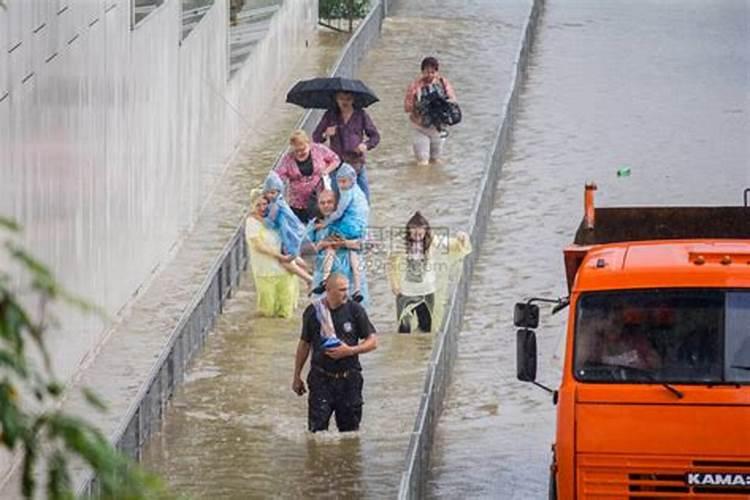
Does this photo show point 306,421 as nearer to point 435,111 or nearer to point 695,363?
point 695,363

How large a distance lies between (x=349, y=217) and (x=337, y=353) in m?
3.43

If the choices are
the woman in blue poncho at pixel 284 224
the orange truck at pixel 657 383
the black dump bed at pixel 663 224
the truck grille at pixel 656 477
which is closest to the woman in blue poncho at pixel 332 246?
the woman in blue poncho at pixel 284 224

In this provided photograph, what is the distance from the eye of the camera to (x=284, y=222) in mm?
18219

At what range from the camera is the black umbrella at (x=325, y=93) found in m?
21.1

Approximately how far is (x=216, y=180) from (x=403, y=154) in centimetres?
231

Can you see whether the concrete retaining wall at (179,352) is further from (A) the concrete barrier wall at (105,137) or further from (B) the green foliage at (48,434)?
(B) the green foliage at (48,434)

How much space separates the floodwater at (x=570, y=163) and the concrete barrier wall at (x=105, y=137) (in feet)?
9.72

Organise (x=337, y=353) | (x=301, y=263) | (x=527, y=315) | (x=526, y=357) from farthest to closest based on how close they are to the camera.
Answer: (x=301, y=263) → (x=337, y=353) → (x=527, y=315) → (x=526, y=357)

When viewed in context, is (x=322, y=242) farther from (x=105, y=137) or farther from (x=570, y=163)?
(x=570, y=163)

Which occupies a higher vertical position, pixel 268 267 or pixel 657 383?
pixel 657 383

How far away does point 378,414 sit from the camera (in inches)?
628

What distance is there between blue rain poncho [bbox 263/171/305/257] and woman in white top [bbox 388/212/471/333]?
0.79 metres

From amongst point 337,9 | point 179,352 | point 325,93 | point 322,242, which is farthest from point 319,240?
point 337,9

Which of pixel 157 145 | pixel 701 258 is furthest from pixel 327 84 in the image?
pixel 701 258
